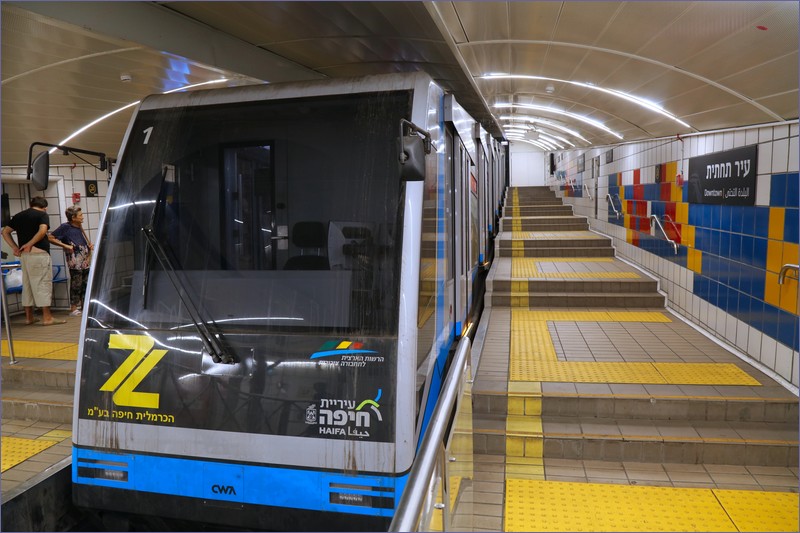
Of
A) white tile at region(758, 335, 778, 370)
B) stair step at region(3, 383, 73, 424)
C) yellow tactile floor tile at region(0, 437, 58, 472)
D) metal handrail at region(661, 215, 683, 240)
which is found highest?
metal handrail at region(661, 215, 683, 240)

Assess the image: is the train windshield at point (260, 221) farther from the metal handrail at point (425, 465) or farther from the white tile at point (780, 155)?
the white tile at point (780, 155)

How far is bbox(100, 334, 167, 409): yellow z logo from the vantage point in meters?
3.11

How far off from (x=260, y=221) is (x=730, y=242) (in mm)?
5282

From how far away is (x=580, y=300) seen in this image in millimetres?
8781

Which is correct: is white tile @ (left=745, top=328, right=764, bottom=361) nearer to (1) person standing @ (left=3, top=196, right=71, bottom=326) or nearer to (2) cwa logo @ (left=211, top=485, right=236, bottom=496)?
(2) cwa logo @ (left=211, top=485, right=236, bottom=496)

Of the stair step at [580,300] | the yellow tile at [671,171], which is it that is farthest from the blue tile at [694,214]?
the stair step at [580,300]

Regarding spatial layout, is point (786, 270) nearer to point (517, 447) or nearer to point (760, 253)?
point (760, 253)

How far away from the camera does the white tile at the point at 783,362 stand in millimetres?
5078

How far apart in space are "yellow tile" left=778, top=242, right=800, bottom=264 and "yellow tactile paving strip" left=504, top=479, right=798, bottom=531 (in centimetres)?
198

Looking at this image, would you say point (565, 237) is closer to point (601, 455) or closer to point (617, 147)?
point (617, 147)

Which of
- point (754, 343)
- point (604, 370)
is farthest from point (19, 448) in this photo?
point (754, 343)

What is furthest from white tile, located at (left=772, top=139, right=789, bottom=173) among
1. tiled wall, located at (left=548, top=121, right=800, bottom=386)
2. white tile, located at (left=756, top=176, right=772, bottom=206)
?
white tile, located at (left=756, top=176, right=772, bottom=206)

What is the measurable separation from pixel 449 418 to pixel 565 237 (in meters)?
11.0

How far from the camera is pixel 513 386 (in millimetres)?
5285
